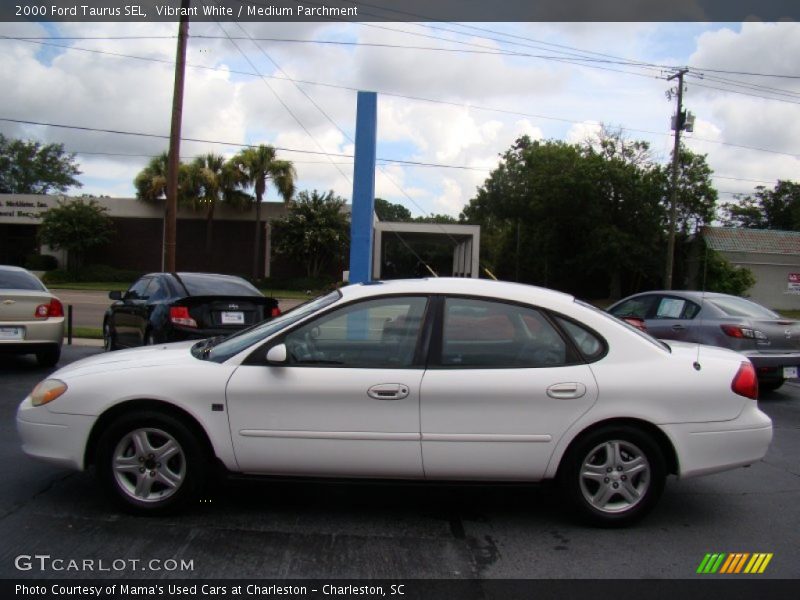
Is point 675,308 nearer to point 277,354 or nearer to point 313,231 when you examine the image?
point 277,354

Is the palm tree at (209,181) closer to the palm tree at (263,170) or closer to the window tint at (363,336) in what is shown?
the palm tree at (263,170)

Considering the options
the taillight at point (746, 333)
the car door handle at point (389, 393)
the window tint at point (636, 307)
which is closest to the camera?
the car door handle at point (389, 393)

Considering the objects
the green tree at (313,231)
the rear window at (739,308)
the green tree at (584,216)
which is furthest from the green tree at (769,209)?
the rear window at (739,308)

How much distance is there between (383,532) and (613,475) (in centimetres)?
142

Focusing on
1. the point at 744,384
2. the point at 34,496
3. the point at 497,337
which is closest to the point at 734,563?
the point at 744,384

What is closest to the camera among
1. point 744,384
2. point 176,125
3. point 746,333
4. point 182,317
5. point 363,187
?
point 744,384

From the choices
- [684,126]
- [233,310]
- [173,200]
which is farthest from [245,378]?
[684,126]

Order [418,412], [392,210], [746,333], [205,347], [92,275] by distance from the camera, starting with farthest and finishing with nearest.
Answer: [392,210]
[92,275]
[746,333]
[205,347]
[418,412]

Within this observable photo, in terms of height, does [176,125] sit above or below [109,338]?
above

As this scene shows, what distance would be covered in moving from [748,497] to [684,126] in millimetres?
27858

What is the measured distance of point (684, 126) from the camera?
1135 inches

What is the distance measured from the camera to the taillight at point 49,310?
8547 mm

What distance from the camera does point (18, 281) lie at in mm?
8781

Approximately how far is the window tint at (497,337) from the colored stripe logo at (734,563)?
132 centimetres
